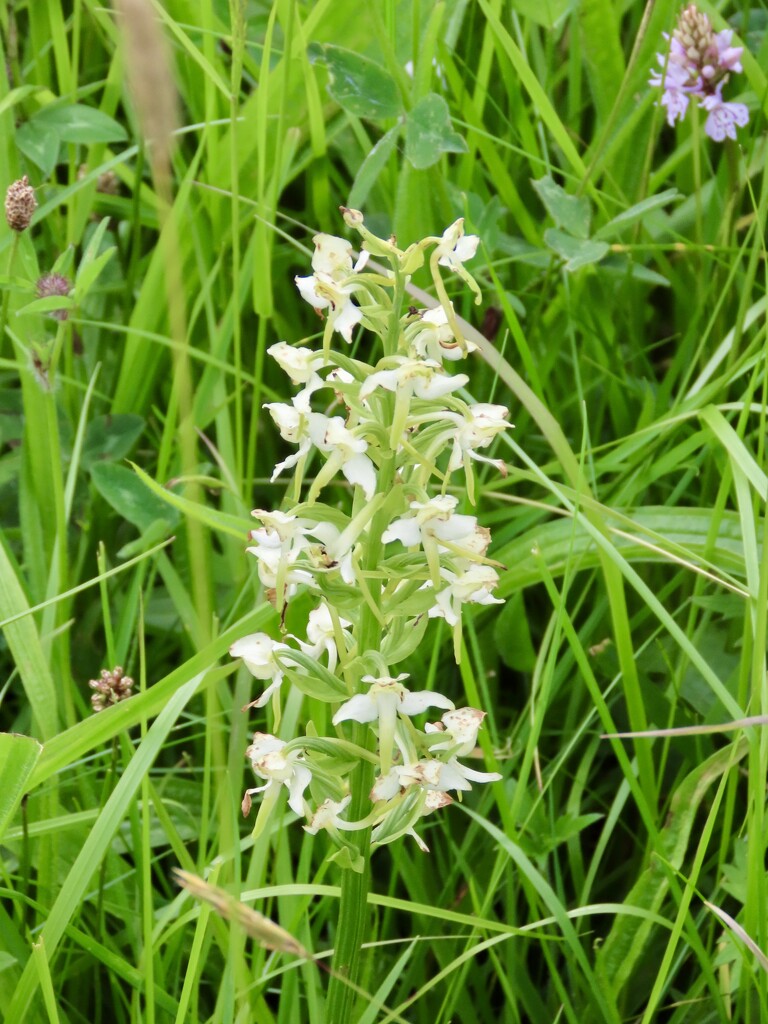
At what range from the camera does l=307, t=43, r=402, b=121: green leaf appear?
61.4 inches

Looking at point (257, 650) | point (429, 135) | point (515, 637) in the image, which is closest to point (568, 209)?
point (429, 135)

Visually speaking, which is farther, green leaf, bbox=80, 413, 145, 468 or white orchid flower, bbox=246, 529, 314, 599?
green leaf, bbox=80, 413, 145, 468

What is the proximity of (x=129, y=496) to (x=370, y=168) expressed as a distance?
0.57 meters

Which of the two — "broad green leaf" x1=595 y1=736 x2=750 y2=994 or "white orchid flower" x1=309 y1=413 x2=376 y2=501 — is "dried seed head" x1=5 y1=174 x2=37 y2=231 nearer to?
"white orchid flower" x1=309 y1=413 x2=376 y2=501

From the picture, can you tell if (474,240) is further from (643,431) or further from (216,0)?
(216,0)

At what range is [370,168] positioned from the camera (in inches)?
59.2

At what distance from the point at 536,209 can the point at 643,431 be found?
722mm

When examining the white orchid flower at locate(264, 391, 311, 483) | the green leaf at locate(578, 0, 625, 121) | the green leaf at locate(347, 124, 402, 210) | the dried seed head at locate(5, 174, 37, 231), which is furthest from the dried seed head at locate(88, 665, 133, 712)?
the green leaf at locate(578, 0, 625, 121)

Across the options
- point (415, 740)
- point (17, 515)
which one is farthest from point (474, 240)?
point (17, 515)

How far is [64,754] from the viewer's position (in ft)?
3.39

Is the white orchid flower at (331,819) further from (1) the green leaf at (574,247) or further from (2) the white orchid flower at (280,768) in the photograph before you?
(1) the green leaf at (574,247)

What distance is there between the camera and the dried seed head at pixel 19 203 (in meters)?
1.21

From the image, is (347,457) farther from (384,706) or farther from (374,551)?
(384,706)

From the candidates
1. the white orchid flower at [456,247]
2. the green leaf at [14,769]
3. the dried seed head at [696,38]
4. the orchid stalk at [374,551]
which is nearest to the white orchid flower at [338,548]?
the orchid stalk at [374,551]
